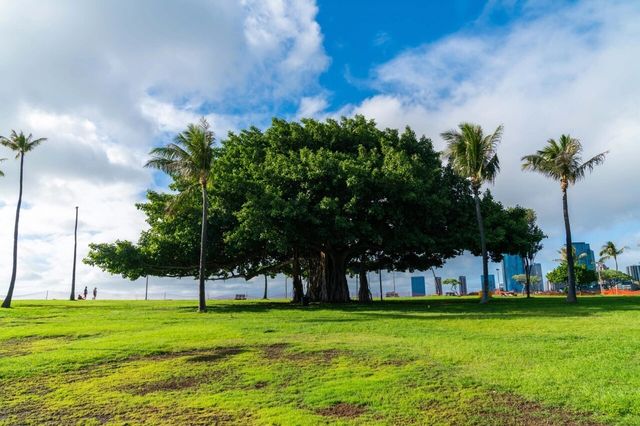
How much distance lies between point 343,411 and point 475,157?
26.1 m

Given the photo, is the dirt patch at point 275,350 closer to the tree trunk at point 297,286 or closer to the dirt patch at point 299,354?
the dirt patch at point 299,354

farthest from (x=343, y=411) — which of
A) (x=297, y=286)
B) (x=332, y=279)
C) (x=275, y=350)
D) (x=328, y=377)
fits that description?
(x=297, y=286)

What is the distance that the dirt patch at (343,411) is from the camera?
6.34 meters

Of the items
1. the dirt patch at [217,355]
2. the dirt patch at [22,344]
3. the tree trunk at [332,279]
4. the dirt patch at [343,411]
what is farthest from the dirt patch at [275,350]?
the tree trunk at [332,279]

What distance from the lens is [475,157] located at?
99.2 ft

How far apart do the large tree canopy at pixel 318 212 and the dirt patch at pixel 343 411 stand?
16.7 m

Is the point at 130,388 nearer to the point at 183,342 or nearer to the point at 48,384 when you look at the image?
the point at 48,384

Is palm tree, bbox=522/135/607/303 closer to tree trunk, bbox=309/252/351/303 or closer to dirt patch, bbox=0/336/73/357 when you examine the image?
tree trunk, bbox=309/252/351/303

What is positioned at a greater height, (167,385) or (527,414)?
(167,385)

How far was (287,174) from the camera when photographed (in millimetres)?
25750

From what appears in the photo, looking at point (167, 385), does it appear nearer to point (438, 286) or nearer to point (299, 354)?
point (299, 354)

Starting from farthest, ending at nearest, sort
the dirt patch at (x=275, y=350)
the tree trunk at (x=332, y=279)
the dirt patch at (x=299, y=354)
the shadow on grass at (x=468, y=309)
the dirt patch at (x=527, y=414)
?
the tree trunk at (x=332, y=279), the shadow on grass at (x=468, y=309), the dirt patch at (x=275, y=350), the dirt patch at (x=299, y=354), the dirt patch at (x=527, y=414)

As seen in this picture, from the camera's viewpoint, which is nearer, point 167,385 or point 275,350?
point 167,385

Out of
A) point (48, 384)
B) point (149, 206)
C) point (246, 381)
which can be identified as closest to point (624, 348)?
point (246, 381)
